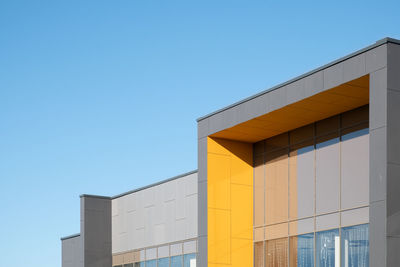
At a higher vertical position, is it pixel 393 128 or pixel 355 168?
pixel 393 128

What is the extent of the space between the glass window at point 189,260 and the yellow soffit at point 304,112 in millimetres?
6606

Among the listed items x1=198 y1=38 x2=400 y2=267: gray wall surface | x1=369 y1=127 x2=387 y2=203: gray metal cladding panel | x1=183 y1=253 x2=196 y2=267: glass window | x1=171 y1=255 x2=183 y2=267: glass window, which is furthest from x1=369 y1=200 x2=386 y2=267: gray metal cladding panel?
x1=171 y1=255 x2=183 y2=267: glass window

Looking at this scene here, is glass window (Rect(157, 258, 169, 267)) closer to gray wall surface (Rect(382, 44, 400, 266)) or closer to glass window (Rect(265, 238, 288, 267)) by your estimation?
glass window (Rect(265, 238, 288, 267))

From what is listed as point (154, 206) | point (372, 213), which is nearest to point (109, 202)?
point (154, 206)

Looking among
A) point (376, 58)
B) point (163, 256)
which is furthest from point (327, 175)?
point (163, 256)

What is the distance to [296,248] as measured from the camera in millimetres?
26391

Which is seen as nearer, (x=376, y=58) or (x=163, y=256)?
(x=376, y=58)

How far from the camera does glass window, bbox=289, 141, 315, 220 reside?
26.1 metres

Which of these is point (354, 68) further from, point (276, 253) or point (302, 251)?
point (276, 253)

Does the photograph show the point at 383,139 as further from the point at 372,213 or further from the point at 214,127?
the point at 214,127

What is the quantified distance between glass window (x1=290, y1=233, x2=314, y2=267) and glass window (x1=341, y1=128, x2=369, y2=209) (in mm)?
2279

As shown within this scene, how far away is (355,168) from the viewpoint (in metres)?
24.2

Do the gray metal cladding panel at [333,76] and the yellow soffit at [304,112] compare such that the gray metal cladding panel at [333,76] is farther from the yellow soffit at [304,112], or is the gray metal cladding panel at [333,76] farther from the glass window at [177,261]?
the glass window at [177,261]

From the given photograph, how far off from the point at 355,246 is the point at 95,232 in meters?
19.0
